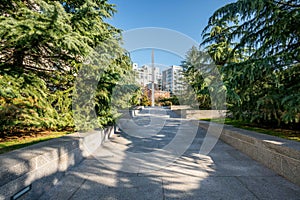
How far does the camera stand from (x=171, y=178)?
2797 mm

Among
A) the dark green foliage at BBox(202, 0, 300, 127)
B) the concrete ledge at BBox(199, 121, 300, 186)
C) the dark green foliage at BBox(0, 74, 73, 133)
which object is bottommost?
the concrete ledge at BBox(199, 121, 300, 186)

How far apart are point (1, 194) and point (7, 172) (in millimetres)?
214

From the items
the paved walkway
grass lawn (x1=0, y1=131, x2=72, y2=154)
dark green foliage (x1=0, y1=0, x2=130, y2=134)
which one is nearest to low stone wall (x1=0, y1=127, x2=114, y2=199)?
the paved walkway

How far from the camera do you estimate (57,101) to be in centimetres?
461

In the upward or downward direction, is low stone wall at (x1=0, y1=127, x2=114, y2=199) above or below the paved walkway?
above

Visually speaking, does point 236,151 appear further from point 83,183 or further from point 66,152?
point 66,152

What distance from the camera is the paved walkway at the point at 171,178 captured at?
2.28 m

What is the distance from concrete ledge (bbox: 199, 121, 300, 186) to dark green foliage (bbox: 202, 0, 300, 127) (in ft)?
1.97

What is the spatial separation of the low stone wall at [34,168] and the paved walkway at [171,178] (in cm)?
17

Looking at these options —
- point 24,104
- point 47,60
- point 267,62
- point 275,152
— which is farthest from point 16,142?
point 267,62

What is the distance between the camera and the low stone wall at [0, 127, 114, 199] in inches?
68.6

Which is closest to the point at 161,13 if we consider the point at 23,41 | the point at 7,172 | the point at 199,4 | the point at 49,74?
the point at 199,4

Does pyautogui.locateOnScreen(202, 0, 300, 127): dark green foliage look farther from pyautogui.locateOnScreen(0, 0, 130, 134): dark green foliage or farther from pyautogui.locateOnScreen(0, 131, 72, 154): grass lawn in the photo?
pyautogui.locateOnScreen(0, 131, 72, 154): grass lawn

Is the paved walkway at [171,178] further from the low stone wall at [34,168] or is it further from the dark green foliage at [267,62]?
the dark green foliage at [267,62]
